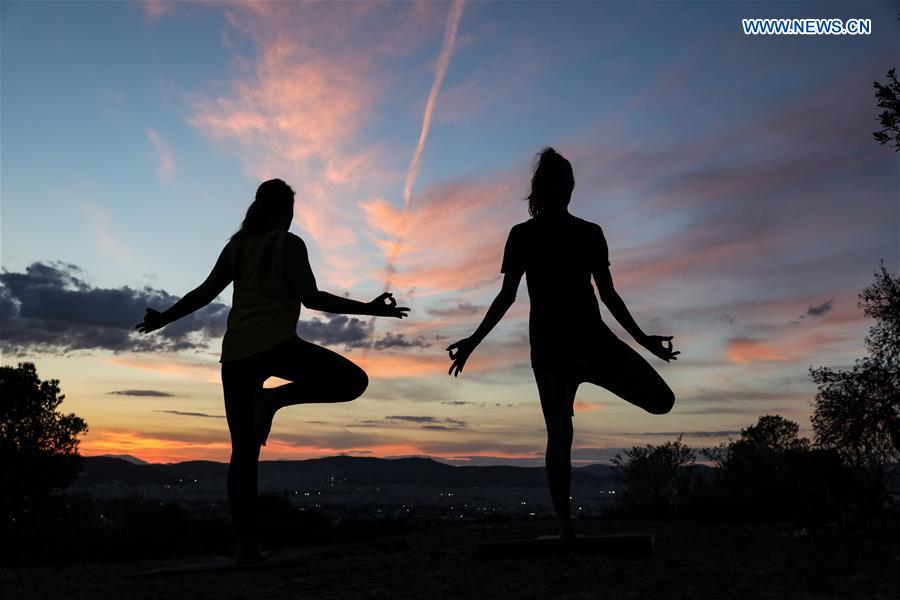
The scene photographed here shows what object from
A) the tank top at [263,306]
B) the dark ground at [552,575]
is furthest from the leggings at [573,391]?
the tank top at [263,306]

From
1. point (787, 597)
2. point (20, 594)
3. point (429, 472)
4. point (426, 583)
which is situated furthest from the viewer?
point (429, 472)

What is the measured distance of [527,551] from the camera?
5895 millimetres

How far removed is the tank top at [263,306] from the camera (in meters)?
6.30

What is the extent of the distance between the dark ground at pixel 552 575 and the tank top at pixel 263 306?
6.26 ft

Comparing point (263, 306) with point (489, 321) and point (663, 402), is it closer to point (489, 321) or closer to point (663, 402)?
point (489, 321)

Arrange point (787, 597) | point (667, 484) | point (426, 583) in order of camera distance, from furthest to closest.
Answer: point (667, 484)
point (426, 583)
point (787, 597)

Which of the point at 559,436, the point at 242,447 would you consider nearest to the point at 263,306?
the point at 242,447

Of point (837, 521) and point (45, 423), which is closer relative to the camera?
point (837, 521)

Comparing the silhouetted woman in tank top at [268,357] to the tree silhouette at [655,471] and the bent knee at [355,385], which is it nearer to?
the bent knee at [355,385]

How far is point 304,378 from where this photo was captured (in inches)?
255

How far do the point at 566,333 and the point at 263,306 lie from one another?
263 cm

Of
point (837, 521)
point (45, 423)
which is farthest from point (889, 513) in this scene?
point (45, 423)

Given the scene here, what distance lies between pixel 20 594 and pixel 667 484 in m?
36.3

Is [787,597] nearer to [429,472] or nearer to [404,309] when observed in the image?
[404,309]
